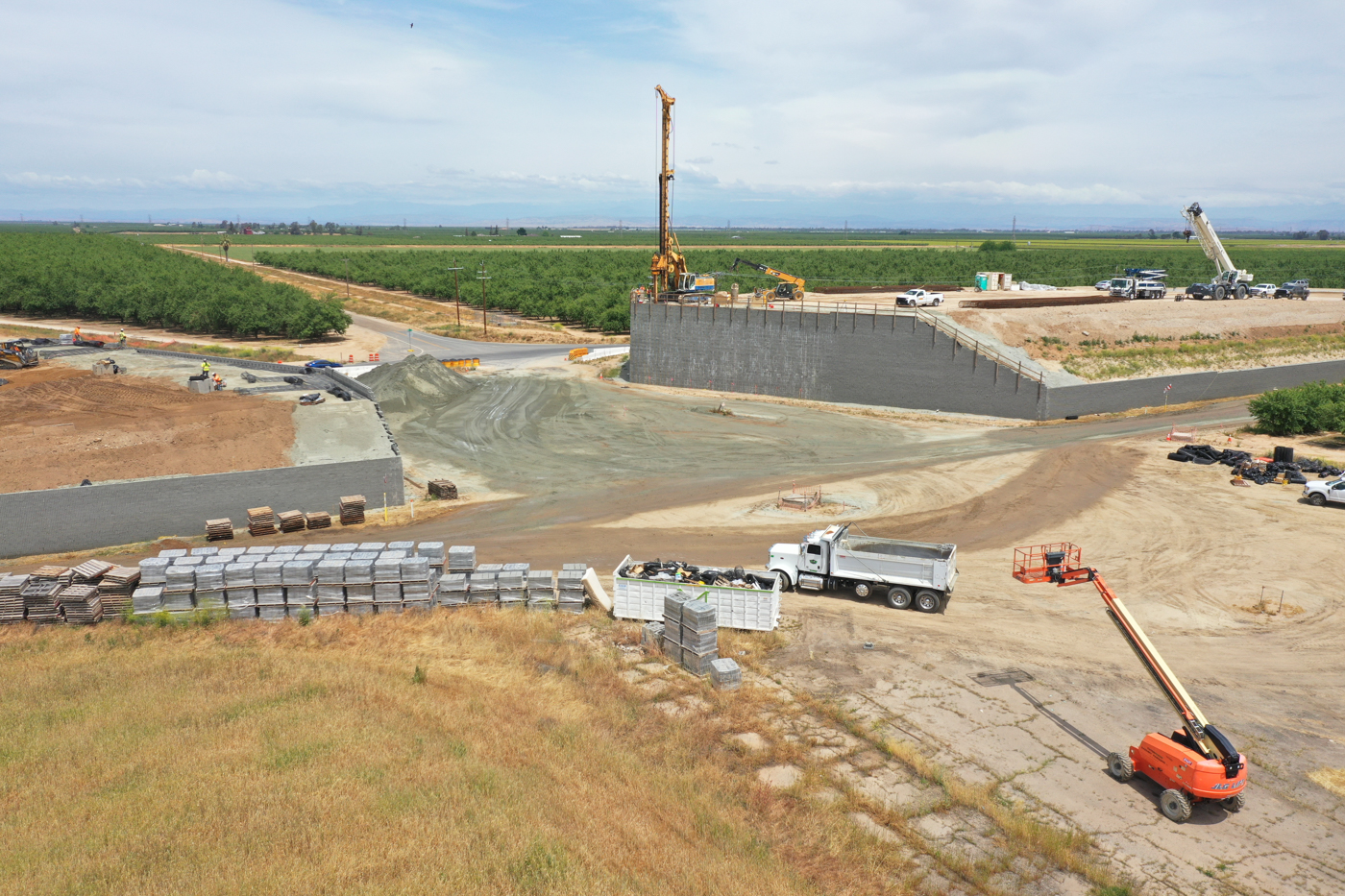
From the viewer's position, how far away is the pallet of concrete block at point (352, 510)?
33406 mm

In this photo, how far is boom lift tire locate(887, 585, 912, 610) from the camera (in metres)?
25.7

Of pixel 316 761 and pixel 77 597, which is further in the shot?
pixel 77 597

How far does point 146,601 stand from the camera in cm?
2317

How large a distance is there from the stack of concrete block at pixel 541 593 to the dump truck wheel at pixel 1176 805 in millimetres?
15830

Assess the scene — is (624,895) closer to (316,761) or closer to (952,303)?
(316,761)

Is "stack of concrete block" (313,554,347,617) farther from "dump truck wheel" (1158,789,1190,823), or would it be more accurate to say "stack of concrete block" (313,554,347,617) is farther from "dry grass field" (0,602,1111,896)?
"dump truck wheel" (1158,789,1190,823)

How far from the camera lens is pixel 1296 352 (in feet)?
207

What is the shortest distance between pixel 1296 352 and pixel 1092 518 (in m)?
42.6

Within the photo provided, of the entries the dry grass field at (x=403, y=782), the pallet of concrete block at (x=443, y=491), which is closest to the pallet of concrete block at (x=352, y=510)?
the pallet of concrete block at (x=443, y=491)

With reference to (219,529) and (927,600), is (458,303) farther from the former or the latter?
(927,600)

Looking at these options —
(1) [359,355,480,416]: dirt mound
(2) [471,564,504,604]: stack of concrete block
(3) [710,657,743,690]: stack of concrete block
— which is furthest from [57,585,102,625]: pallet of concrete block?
(1) [359,355,480,416]: dirt mound

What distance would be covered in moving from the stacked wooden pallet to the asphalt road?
3848 cm

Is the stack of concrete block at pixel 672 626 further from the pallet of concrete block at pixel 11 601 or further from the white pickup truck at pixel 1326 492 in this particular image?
the white pickup truck at pixel 1326 492

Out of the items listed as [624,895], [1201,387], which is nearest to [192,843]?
[624,895]
